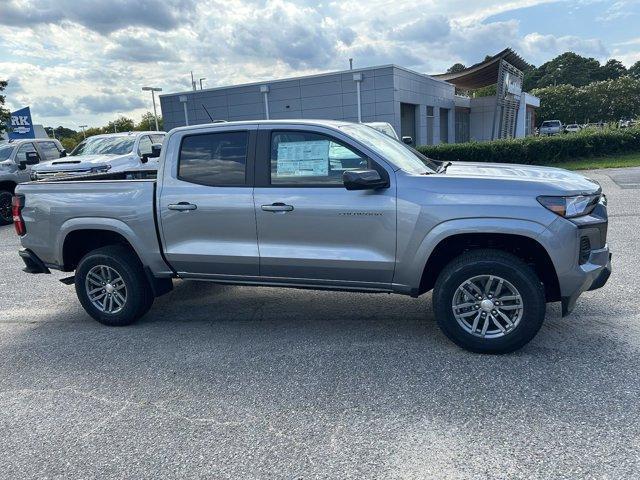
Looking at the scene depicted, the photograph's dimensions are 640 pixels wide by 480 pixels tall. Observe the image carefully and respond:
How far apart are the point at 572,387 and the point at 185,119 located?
31.4 meters

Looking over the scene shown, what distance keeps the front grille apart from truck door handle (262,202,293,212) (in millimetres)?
2232

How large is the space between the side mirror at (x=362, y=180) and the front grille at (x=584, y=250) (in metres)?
1.50

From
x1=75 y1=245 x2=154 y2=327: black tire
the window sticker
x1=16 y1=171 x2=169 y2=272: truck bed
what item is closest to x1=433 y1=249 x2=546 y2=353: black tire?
the window sticker

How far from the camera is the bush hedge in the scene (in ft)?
58.4

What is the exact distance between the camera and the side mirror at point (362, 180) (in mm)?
3816

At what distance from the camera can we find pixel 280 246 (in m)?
4.39

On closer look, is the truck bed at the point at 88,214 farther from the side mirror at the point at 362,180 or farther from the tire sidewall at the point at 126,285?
the side mirror at the point at 362,180

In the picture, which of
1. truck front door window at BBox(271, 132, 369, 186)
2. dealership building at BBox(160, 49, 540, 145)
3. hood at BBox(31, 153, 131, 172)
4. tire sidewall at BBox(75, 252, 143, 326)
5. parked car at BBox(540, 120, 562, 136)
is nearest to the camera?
truck front door window at BBox(271, 132, 369, 186)

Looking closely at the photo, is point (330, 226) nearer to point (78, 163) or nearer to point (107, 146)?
point (78, 163)

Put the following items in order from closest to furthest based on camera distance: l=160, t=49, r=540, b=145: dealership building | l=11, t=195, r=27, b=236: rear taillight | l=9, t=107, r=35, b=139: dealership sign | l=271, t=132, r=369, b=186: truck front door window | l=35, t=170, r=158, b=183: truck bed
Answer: l=271, t=132, r=369, b=186: truck front door window → l=11, t=195, r=27, b=236: rear taillight → l=35, t=170, r=158, b=183: truck bed → l=160, t=49, r=540, b=145: dealership building → l=9, t=107, r=35, b=139: dealership sign

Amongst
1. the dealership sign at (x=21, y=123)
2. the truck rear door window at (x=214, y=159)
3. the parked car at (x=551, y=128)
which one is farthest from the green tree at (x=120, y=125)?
the truck rear door window at (x=214, y=159)

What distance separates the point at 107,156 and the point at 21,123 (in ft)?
83.6

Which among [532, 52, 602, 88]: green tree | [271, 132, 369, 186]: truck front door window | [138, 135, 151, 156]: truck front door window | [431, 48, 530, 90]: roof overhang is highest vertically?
[532, 52, 602, 88]: green tree

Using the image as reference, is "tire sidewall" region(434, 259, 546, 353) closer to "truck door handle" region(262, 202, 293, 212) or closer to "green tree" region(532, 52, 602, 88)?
"truck door handle" region(262, 202, 293, 212)
